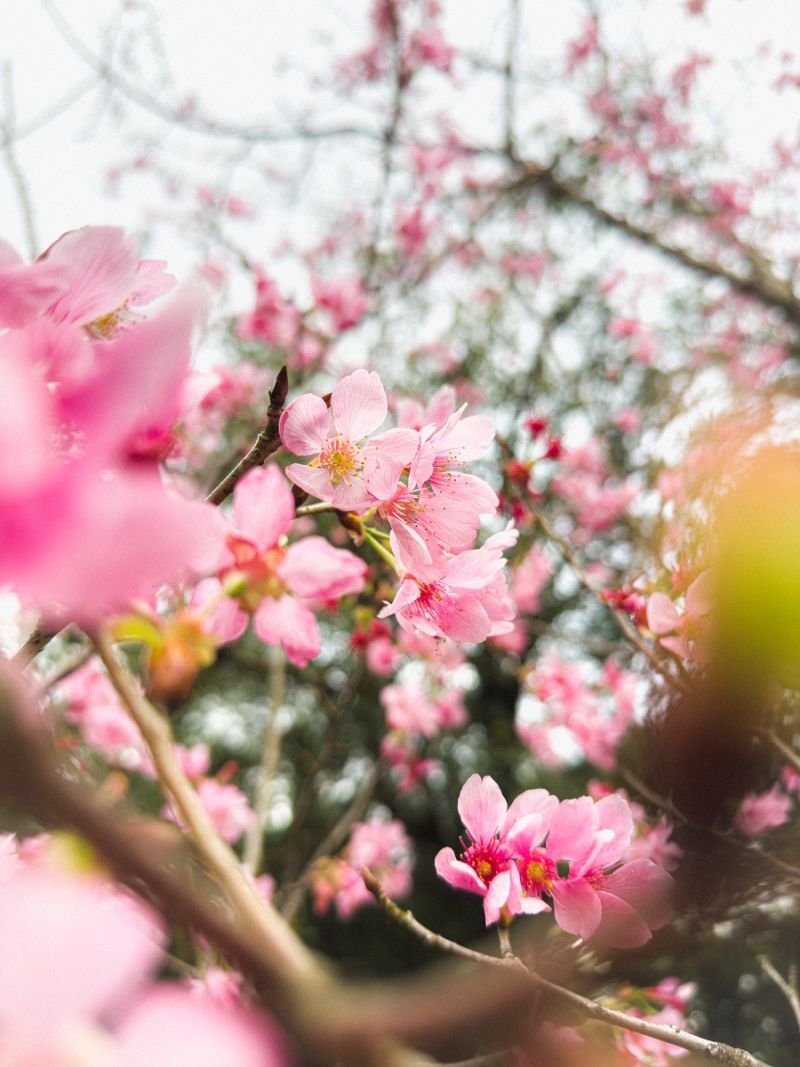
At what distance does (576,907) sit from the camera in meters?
0.65

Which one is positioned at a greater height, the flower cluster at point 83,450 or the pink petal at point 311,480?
the flower cluster at point 83,450

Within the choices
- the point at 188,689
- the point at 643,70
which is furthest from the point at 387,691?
the point at 643,70

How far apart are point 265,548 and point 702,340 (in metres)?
5.73

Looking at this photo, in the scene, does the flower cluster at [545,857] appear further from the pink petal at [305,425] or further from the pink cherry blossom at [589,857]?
the pink petal at [305,425]

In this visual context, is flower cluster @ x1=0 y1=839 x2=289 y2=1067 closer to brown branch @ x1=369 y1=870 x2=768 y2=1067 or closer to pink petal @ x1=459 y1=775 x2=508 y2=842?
brown branch @ x1=369 y1=870 x2=768 y2=1067

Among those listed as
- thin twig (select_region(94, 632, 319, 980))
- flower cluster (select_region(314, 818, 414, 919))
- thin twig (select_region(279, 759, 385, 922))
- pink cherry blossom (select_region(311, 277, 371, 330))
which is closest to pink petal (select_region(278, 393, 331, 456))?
thin twig (select_region(94, 632, 319, 980))

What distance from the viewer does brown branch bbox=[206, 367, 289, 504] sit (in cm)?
61

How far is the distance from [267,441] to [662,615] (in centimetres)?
56

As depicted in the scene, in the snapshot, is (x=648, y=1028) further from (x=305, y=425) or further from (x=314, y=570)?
(x=305, y=425)

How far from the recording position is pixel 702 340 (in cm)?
546

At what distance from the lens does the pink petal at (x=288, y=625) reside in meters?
0.58

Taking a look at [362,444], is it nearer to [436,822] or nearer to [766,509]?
[766,509]

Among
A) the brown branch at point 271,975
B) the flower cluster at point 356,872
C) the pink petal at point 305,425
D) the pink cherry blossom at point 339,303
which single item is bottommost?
the flower cluster at point 356,872

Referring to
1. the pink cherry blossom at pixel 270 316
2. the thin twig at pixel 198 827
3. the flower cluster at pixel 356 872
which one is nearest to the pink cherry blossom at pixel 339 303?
the pink cherry blossom at pixel 270 316
